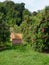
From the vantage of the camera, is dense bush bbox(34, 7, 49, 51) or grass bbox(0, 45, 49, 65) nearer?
grass bbox(0, 45, 49, 65)

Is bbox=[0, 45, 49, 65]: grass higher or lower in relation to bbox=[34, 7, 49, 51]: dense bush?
lower

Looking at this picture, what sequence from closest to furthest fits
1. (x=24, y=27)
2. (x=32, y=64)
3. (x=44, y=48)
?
(x=32, y=64) → (x=44, y=48) → (x=24, y=27)

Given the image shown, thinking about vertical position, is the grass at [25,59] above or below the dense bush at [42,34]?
below

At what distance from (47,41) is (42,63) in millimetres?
8806

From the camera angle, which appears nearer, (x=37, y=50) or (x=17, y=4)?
(x=37, y=50)

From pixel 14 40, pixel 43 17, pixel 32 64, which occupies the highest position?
pixel 43 17

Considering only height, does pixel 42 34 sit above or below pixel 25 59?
above

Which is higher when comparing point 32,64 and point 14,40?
point 32,64

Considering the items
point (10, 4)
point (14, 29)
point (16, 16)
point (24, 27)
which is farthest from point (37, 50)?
point (10, 4)

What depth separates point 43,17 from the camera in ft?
84.8

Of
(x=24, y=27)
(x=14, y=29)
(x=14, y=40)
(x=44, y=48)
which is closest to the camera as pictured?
(x=44, y=48)

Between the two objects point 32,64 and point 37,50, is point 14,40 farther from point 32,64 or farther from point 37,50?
point 32,64

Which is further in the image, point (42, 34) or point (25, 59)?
point (42, 34)

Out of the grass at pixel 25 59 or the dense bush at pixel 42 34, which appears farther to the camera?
the dense bush at pixel 42 34
